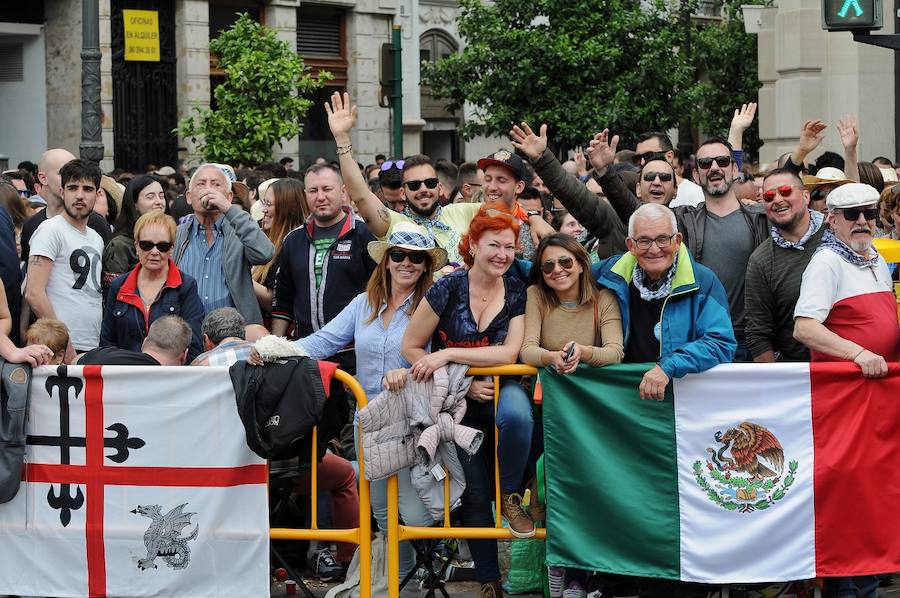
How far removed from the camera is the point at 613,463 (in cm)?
681

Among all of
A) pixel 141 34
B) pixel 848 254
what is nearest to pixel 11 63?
pixel 141 34

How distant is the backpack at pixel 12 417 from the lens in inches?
272

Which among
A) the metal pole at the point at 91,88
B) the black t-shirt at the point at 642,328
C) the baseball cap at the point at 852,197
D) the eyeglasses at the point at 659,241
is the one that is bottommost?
the black t-shirt at the point at 642,328

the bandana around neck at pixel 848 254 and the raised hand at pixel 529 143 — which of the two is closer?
the bandana around neck at pixel 848 254

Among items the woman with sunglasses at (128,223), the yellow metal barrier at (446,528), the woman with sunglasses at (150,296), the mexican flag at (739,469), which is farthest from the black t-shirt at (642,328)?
the woman with sunglasses at (128,223)

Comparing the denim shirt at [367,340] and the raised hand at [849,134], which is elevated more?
the raised hand at [849,134]

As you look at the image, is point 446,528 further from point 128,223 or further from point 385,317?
point 128,223

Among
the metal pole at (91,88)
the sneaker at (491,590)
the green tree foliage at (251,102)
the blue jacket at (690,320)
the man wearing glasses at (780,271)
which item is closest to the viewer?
the blue jacket at (690,320)

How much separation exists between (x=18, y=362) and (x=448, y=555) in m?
2.58

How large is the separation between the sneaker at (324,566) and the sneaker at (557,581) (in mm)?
1399

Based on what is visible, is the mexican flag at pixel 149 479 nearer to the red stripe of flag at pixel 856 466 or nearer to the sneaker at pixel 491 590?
the sneaker at pixel 491 590

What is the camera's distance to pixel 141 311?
8.00 meters

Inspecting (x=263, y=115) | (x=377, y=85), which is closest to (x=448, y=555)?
(x=263, y=115)

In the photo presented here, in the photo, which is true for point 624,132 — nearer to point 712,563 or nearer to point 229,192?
point 229,192
